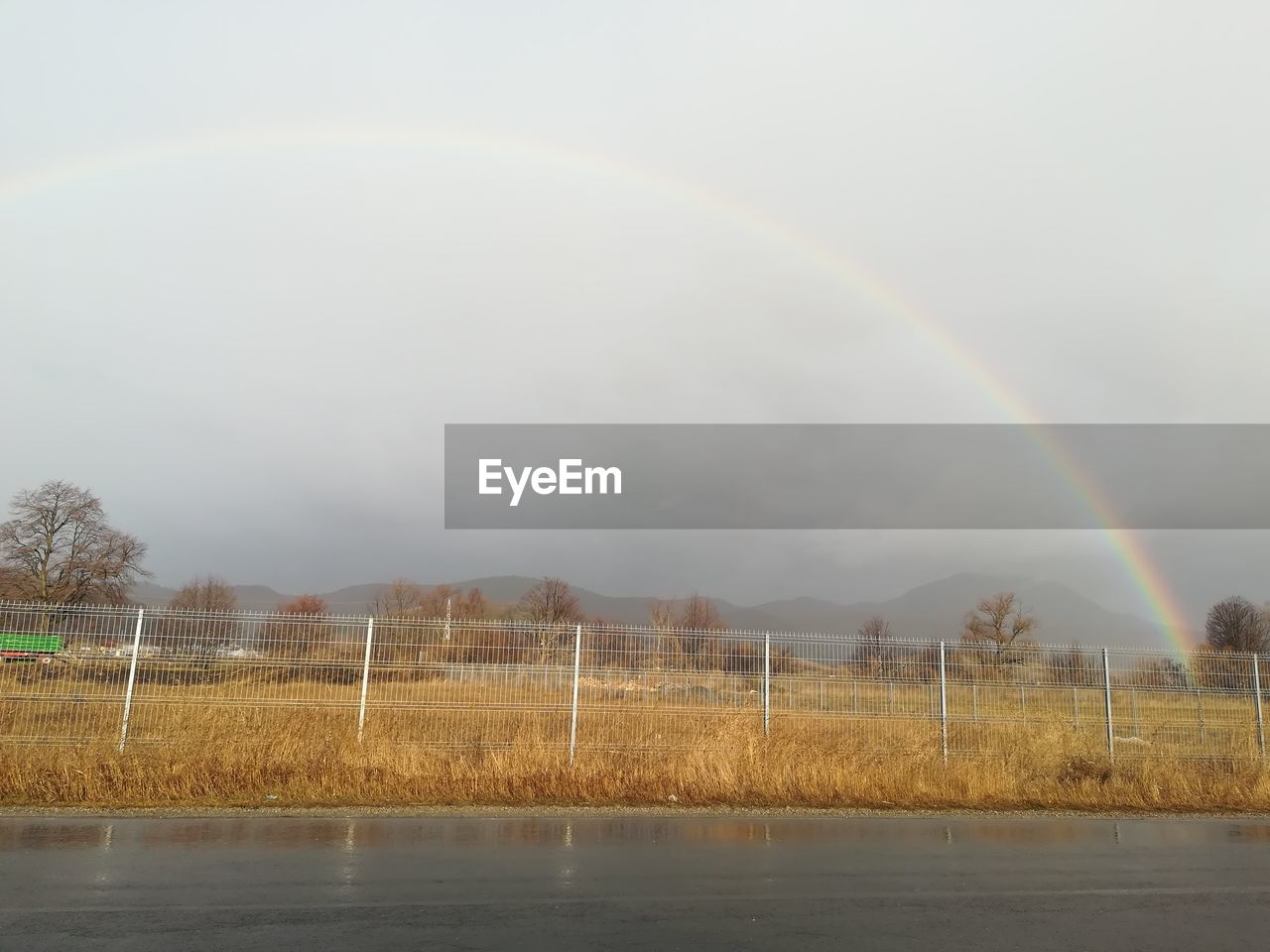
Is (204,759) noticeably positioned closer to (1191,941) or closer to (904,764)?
(904,764)

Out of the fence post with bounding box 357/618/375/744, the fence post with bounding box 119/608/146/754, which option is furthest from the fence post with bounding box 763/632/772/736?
the fence post with bounding box 119/608/146/754

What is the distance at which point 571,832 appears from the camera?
10250 millimetres

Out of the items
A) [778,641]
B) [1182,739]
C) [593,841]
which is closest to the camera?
[593,841]

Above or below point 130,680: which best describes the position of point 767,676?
above

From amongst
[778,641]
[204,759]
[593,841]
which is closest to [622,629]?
[778,641]

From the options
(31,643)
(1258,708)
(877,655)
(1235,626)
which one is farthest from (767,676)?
(1235,626)

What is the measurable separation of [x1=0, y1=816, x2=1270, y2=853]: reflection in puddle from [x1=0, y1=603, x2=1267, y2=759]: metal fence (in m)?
2.68

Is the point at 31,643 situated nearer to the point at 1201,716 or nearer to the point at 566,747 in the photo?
the point at 566,747

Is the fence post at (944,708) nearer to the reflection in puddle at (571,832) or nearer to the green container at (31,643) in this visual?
the reflection in puddle at (571,832)

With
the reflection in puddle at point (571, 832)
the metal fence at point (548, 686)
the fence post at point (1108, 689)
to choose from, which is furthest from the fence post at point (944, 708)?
the fence post at point (1108, 689)

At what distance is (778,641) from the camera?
1505 cm

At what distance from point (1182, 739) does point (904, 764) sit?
593cm

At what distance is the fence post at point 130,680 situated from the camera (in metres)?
12.8

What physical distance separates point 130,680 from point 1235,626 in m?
83.1
